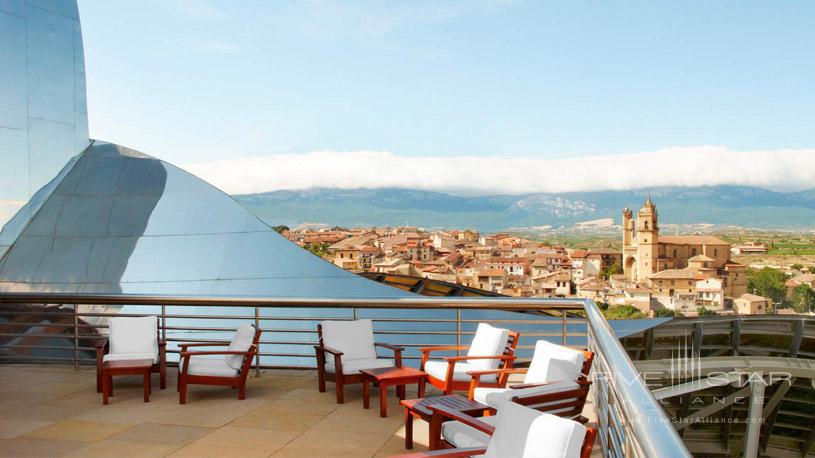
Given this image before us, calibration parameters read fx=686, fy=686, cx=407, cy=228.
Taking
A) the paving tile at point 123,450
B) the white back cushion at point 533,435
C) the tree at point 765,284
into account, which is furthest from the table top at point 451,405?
the tree at point 765,284

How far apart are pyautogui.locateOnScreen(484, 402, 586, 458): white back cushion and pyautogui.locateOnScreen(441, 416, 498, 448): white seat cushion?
0.60 metres

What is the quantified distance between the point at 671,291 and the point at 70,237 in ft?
53.1

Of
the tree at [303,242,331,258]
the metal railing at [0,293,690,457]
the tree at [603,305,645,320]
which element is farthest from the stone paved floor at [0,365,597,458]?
the tree at [603,305,645,320]

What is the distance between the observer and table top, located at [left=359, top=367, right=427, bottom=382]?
533cm

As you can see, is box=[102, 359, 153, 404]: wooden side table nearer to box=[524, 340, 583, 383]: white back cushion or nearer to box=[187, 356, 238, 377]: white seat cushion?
box=[187, 356, 238, 377]: white seat cushion

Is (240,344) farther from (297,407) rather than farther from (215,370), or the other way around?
(297,407)

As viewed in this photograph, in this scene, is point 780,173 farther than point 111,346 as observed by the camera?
Yes

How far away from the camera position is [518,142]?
29.3 m

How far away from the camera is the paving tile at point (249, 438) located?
4570 millimetres

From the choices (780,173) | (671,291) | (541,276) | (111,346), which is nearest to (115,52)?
(541,276)

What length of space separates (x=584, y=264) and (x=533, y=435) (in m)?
17.9

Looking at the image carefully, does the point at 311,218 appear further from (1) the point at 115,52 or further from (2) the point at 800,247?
(2) the point at 800,247

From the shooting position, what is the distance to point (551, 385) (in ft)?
12.9

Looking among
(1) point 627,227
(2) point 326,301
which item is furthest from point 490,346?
(1) point 627,227
